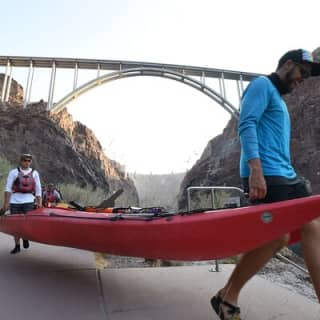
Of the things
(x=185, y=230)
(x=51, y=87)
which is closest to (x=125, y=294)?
(x=185, y=230)

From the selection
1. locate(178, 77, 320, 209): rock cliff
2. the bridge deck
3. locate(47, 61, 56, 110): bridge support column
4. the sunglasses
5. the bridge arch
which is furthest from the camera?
the bridge deck

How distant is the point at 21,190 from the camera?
3170mm

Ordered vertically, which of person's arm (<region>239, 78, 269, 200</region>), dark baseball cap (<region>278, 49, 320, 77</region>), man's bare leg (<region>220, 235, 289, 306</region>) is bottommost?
man's bare leg (<region>220, 235, 289, 306</region>)

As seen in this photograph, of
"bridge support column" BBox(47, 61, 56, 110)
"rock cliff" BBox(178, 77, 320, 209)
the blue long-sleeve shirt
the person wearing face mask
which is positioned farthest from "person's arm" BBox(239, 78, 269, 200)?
"bridge support column" BBox(47, 61, 56, 110)

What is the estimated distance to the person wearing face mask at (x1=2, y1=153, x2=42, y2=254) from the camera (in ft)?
10.2

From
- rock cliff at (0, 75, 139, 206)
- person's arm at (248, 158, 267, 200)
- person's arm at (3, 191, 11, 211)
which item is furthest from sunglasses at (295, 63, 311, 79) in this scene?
rock cliff at (0, 75, 139, 206)

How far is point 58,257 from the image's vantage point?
2811 mm

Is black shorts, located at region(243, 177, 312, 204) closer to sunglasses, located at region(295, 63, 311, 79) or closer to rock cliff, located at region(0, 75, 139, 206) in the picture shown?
sunglasses, located at region(295, 63, 311, 79)

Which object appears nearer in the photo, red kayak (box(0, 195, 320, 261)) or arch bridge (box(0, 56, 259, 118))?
red kayak (box(0, 195, 320, 261))

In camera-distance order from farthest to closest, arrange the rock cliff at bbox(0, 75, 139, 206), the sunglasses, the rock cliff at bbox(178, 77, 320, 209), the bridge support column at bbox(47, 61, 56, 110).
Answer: the bridge support column at bbox(47, 61, 56, 110) < the rock cliff at bbox(0, 75, 139, 206) < the rock cliff at bbox(178, 77, 320, 209) < the sunglasses

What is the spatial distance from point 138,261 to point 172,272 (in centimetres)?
79

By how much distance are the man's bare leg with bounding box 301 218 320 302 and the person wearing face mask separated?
2.70 metres

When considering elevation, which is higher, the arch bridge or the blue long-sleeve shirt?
the arch bridge

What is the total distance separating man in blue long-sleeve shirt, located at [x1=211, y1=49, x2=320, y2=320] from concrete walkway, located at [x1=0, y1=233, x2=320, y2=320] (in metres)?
0.28
